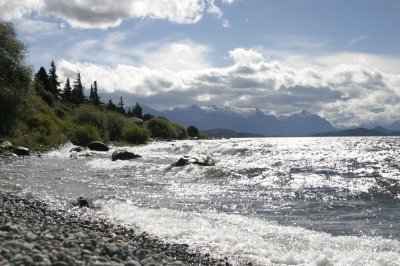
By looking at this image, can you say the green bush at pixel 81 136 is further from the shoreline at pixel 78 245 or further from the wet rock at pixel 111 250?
the wet rock at pixel 111 250

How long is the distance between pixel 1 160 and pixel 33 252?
36.1 m

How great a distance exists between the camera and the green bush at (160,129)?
431ft

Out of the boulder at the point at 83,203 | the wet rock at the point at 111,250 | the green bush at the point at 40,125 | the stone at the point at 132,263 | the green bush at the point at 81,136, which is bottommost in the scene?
the boulder at the point at 83,203

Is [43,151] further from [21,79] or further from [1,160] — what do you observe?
[1,160]

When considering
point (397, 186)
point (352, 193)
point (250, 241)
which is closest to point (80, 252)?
point (250, 241)

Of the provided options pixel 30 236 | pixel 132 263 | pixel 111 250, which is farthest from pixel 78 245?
pixel 132 263

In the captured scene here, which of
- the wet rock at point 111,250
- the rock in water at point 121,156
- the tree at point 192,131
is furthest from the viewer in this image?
the tree at point 192,131

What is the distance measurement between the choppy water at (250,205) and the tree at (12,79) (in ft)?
47.0

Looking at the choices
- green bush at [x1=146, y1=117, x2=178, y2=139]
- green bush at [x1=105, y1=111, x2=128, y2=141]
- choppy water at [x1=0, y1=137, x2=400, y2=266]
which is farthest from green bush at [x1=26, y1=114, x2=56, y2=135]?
green bush at [x1=146, y1=117, x2=178, y2=139]

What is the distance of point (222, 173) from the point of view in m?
33.7

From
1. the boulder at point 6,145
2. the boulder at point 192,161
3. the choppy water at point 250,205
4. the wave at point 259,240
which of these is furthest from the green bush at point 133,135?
the wave at point 259,240

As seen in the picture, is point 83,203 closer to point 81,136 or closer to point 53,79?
point 81,136

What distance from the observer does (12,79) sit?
52.2 m

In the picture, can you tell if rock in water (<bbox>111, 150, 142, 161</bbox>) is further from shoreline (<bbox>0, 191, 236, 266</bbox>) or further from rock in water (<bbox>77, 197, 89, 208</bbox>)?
shoreline (<bbox>0, 191, 236, 266</bbox>)
